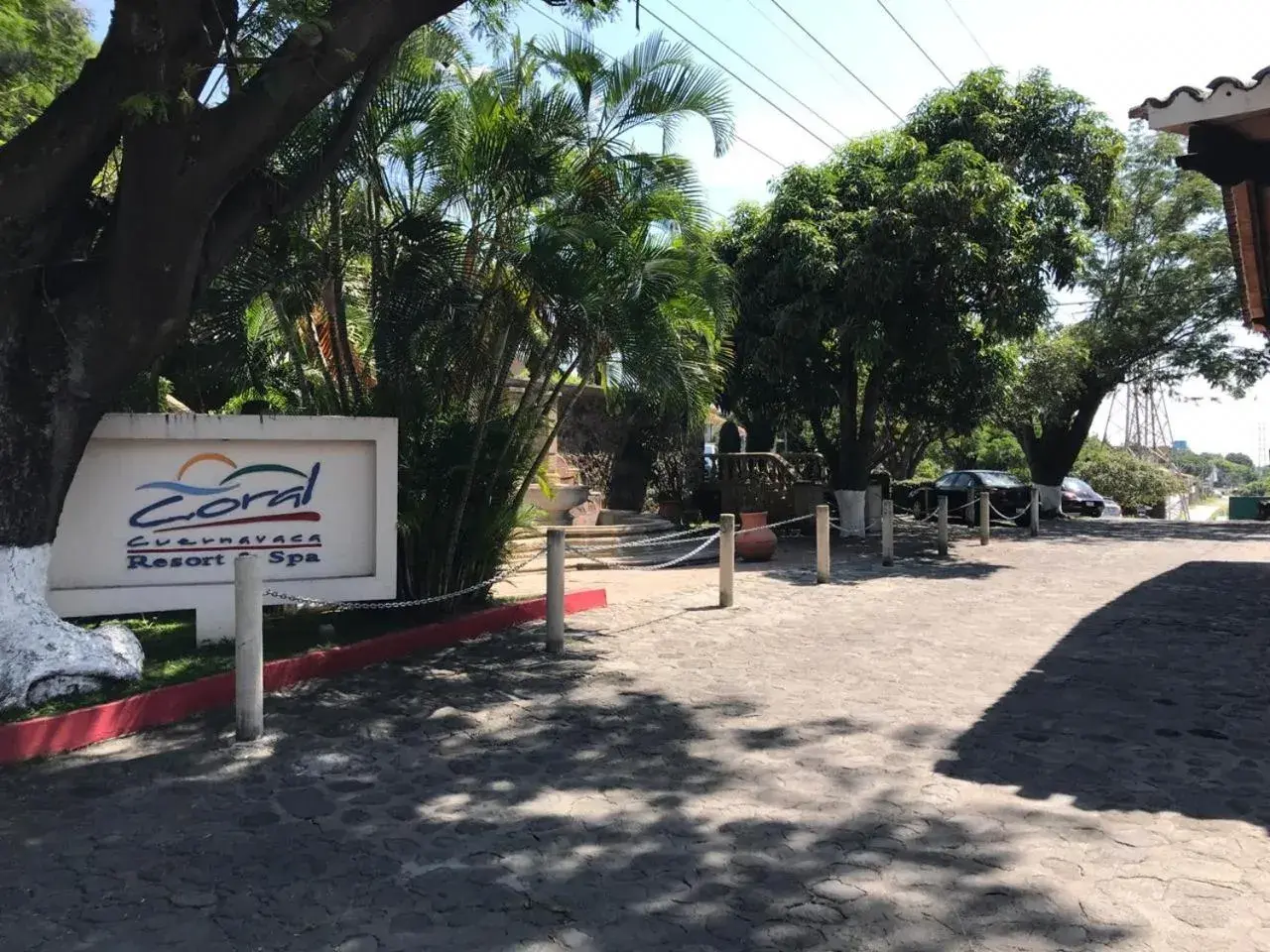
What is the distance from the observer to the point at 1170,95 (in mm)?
6008

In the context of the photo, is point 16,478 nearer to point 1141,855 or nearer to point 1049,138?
point 1141,855

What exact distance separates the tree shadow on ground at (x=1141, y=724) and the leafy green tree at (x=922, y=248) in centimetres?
728

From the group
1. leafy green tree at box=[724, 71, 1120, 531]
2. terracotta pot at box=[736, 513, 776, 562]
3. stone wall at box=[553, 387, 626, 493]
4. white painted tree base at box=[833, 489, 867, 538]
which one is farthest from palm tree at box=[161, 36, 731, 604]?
white painted tree base at box=[833, 489, 867, 538]

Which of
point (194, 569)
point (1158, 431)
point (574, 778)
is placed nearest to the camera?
point (574, 778)

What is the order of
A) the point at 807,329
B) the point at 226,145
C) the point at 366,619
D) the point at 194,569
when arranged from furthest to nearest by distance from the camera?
1. the point at 807,329
2. the point at 366,619
3. the point at 194,569
4. the point at 226,145

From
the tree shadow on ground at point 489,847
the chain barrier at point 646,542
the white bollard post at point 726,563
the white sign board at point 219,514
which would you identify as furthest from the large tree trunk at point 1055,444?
the tree shadow on ground at point 489,847

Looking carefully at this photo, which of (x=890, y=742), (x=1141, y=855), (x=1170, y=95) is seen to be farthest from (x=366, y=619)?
(x=1170, y=95)

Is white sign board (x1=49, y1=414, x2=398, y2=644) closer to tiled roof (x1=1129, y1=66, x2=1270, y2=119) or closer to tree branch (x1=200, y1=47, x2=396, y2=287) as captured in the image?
tree branch (x1=200, y1=47, x2=396, y2=287)

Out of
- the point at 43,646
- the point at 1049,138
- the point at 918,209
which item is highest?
the point at 1049,138

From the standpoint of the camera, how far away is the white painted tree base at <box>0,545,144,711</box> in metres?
5.67

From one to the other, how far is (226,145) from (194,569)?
3212 mm

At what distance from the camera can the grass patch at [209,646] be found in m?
5.96

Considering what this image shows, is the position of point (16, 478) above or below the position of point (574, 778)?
above

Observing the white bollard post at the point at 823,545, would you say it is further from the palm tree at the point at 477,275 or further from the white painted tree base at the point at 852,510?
the white painted tree base at the point at 852,510
